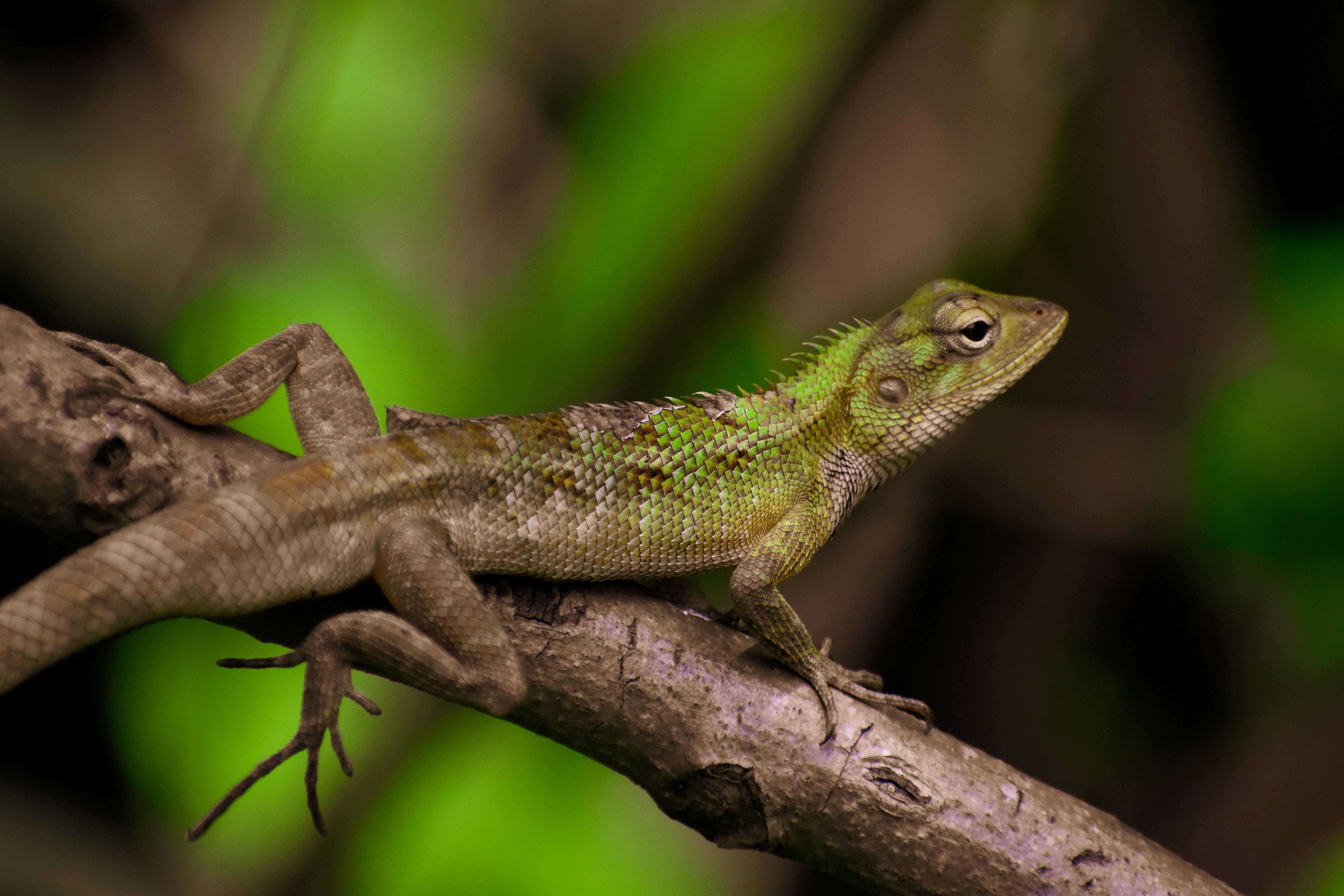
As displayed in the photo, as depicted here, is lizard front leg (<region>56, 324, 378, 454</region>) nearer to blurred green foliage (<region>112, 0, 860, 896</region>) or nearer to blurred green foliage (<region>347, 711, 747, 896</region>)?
blurred green foliage (<region>112, 0, 860, 896</region>)

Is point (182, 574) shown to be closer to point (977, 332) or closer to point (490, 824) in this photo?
point (490, 824)

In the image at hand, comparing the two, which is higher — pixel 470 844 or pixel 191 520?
pixel 191 520

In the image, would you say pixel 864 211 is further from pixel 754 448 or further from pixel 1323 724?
pixel 1323 724

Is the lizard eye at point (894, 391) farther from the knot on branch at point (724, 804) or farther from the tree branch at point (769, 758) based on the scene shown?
the knot on branch at point (724, 804)

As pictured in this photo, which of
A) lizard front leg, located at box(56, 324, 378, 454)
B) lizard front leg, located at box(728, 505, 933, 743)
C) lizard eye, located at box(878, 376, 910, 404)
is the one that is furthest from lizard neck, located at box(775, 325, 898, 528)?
lizard front leg, located at box(56, 324, 378, 454)

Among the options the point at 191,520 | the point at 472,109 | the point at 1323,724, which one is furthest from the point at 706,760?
the point at 1323,724

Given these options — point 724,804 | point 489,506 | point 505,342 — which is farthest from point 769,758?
point 505,342

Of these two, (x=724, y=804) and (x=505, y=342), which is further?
(x=505, y=342)
